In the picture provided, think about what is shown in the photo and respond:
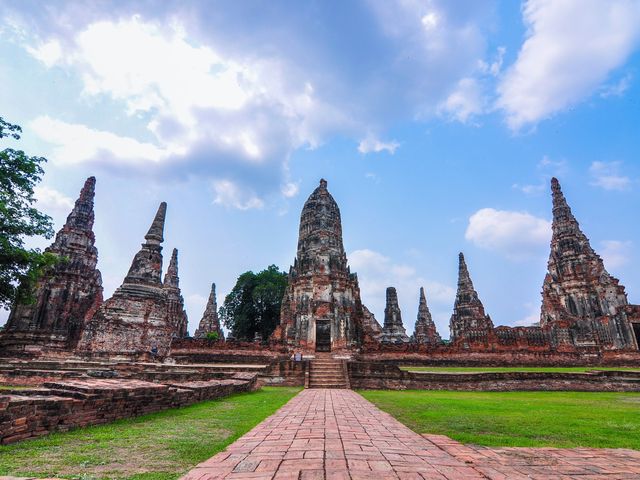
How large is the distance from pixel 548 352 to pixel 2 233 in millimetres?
31007

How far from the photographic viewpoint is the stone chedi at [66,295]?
23.9 meters

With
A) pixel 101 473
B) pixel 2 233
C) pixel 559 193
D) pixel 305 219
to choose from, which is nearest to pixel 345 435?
pixel 101 473

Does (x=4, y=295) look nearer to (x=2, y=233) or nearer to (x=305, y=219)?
(x=2, y=233)

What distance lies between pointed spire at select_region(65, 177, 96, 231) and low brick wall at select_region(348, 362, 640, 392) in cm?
2393

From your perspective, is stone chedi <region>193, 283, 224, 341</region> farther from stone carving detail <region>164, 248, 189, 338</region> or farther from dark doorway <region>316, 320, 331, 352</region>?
dark doorway <region>316, 320, 331, 352</region>

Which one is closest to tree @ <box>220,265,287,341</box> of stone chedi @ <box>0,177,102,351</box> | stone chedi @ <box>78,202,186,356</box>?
stone chedi @ <box>0,177,102,351</box>

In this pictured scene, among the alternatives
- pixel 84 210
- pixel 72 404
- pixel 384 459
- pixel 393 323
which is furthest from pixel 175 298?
pixel 384 459

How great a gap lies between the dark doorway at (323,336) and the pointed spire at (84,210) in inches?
757

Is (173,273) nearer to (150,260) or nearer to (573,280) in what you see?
(150,260)

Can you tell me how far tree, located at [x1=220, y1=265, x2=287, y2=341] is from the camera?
41.6m

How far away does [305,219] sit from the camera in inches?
1216

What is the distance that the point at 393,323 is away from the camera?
116 ft

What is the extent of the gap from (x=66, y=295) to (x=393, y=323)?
27.2 metres

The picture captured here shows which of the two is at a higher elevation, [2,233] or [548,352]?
[2,233]
